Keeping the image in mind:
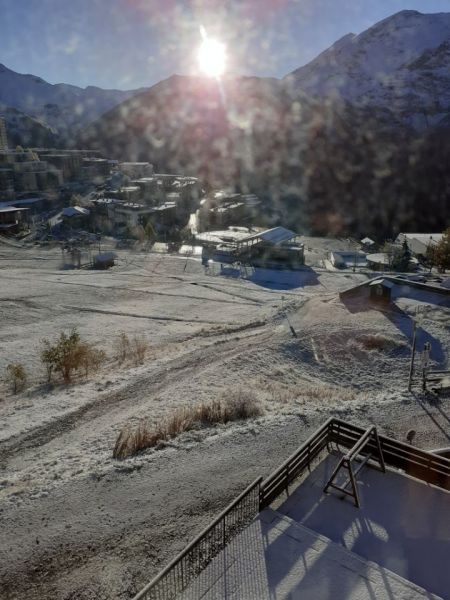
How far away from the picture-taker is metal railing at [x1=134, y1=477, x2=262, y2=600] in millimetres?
5074

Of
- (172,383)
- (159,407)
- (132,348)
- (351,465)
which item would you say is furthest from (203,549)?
(132,348)

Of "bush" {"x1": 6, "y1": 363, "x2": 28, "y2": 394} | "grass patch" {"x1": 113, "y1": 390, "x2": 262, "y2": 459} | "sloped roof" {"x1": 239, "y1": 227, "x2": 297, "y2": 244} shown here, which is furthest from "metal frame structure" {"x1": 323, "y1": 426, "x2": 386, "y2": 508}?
"sloped roof" {"x1": 239, "y1": 227, "x2": 297, "y2": 244}

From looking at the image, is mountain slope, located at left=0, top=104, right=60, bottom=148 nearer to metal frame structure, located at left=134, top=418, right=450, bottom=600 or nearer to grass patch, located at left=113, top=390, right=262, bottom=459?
grass patch, located at left=113, top=390, right=262, bottom=459

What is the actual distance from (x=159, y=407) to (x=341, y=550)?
677cm

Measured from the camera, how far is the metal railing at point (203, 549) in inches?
200

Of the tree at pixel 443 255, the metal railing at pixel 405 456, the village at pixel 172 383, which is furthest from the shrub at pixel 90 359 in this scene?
the tree at pixel 443 255

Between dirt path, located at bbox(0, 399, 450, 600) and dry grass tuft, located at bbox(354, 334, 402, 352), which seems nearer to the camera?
dirt path, located at bbox(0, 399, 450, 600)

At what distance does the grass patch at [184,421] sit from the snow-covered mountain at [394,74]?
133650mm

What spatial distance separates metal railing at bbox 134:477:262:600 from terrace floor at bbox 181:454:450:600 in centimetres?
10

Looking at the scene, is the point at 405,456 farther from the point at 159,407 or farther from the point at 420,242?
the point at 420,242

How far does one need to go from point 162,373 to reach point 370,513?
354 inches

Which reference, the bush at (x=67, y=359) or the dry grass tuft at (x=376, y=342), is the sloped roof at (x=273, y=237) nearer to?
the dry grass tuft at (x=376, y=342)

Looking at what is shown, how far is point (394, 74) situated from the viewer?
164m

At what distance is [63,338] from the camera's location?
15.4m
